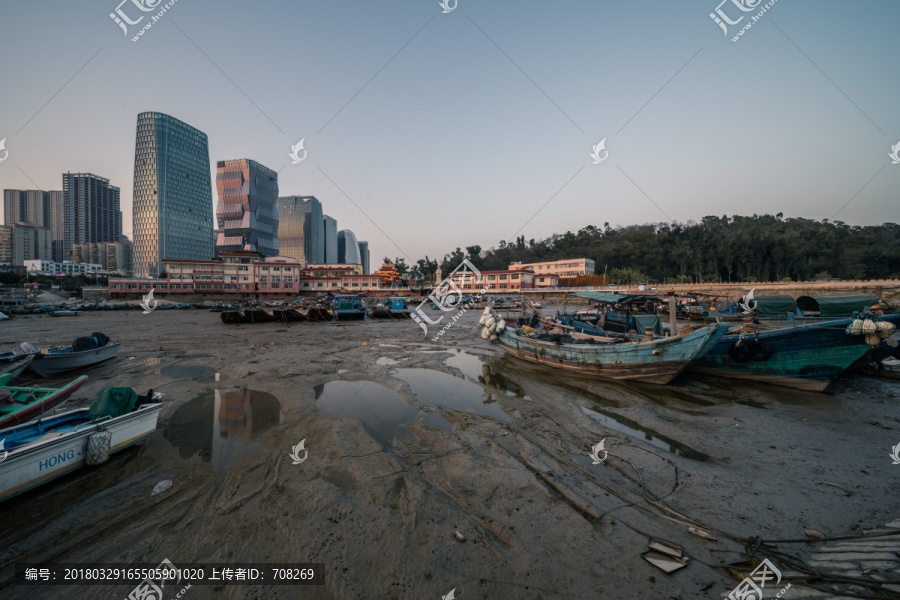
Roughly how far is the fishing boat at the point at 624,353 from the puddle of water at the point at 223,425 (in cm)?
935

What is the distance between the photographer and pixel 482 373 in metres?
13.0

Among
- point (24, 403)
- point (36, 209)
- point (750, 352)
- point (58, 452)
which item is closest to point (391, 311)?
point (24, 403)

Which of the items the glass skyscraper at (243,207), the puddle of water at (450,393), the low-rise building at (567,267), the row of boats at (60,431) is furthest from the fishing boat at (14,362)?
the glass skyscraper at (243,207)

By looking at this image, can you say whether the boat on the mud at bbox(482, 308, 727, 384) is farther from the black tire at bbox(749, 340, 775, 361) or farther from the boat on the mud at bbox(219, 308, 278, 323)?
the boat on the mud at bbox(219, 308, 278, 323)

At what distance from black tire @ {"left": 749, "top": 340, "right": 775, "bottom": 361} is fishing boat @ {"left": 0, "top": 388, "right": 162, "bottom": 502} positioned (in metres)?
15.4

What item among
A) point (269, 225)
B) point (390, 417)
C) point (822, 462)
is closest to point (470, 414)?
point (390, 417)

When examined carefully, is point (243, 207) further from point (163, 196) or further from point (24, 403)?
point (24, 403)

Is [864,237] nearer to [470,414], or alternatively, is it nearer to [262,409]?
[470,414]

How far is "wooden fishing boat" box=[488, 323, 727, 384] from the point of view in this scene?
373 inches

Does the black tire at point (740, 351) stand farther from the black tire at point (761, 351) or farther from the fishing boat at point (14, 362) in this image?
the fishing boat at point (14, 362)

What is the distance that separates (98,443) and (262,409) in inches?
125

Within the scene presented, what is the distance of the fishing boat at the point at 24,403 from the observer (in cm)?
634

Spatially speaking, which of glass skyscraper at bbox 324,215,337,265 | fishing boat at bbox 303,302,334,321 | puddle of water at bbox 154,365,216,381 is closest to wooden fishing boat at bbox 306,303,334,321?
fishing boat at bbox 303,302,334,321

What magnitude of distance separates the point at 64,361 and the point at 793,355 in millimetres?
24010
